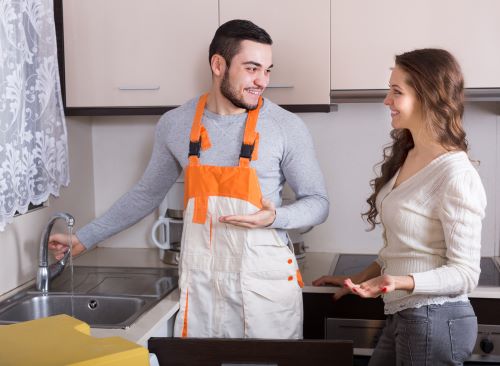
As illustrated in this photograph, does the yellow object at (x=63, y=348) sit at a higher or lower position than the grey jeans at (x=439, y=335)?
higher

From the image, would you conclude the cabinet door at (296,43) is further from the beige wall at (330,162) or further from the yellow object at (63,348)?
the yellow object at (63,348)

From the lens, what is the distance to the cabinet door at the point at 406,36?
2.23m

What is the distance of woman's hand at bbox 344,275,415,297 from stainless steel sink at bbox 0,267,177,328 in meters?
0.65

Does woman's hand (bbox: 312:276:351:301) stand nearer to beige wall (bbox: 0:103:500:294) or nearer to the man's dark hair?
beige wall (bbox: 0:103:500:294)

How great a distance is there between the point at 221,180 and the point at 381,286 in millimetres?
585

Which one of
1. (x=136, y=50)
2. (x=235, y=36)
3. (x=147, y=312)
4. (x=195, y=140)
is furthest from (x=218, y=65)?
(x=147, y=312)

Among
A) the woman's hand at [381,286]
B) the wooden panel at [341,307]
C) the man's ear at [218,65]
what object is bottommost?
the wooden panel at [341,307]

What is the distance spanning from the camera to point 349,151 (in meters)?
2.70

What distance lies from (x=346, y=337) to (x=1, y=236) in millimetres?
1076

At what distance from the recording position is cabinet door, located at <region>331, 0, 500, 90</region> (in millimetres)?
2230

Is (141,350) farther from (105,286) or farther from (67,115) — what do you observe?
(67,115)

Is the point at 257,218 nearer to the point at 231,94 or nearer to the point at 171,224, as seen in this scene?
the point at 231,94

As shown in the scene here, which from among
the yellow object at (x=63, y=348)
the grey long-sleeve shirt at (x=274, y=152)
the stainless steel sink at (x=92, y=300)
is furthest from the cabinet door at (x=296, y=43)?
the yellow object at (x=63, y=348)

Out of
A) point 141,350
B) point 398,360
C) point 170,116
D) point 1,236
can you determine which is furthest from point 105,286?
point 141,350
